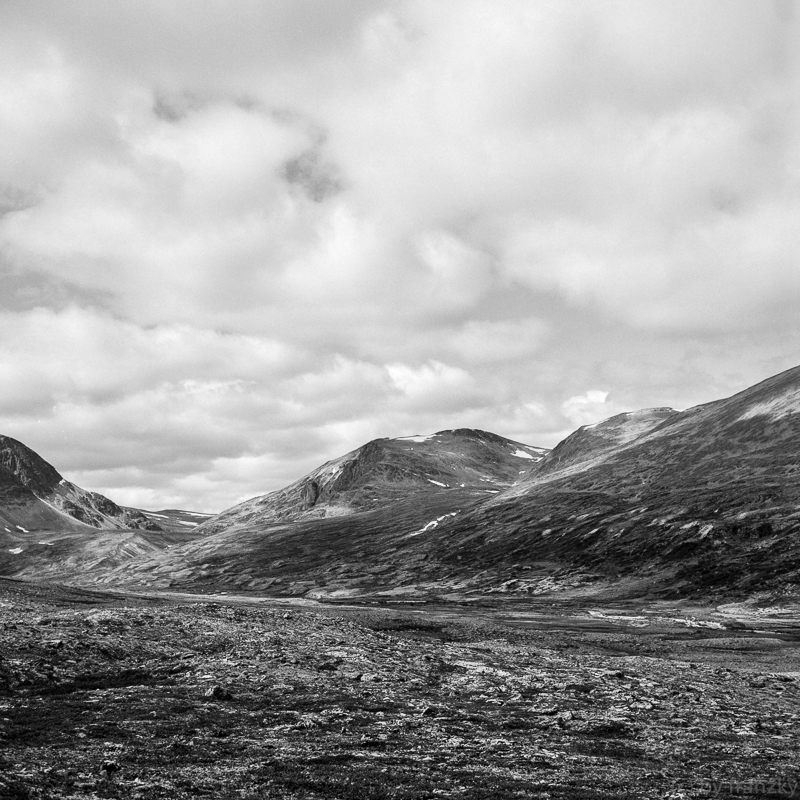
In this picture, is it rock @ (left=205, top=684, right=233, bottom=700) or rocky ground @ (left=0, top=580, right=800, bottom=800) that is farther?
rock @ (left=205, top=684, right=233, bottom=700)

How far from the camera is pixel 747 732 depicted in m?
32.9

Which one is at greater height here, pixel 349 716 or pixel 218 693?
pixel 218 693

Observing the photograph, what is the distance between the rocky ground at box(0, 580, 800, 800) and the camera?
22.8 meters

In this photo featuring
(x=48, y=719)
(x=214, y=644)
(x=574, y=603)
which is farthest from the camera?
(x=574, y=603)

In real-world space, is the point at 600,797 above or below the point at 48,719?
below

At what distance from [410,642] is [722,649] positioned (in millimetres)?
39438

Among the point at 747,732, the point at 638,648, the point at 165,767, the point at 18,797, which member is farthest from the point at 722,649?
the point at 18,797

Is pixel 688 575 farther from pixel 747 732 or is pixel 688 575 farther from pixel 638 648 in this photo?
pixel 747 732

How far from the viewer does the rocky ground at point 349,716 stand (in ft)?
74.8

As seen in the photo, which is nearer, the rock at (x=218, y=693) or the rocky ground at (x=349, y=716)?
the rocky ground at (x=349, y=716)

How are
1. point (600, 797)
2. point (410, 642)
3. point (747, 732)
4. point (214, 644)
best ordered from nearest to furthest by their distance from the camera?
point (600, 797)
point (747, 732)
point (214, 644)
point (410, 642)

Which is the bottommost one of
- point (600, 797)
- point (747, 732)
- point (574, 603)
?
point (574, 603)

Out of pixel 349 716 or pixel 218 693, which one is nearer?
pixel 349 716

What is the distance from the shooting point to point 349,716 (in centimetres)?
3184
